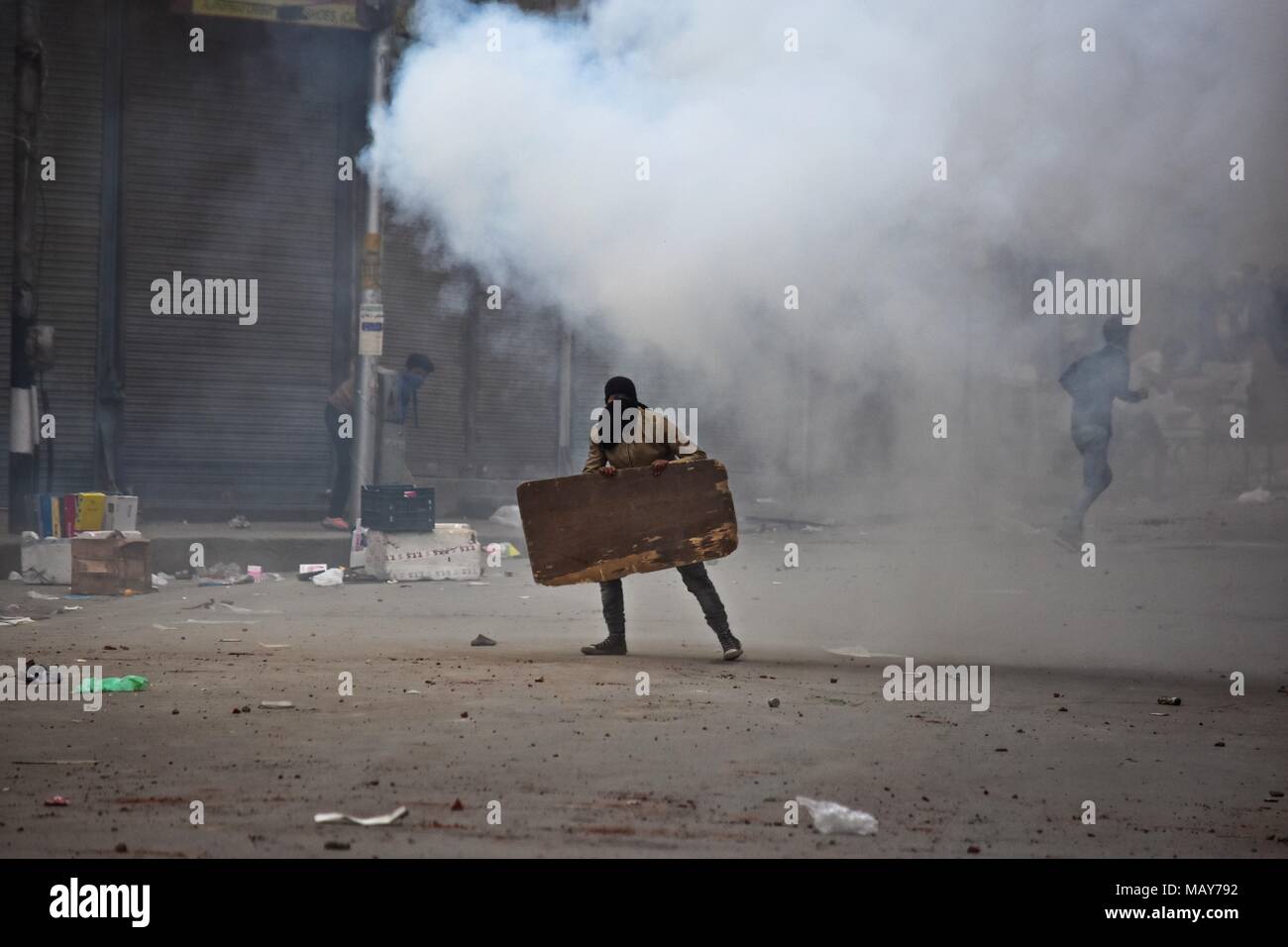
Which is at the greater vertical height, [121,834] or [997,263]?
[997,263]

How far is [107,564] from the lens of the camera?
36.0 ft

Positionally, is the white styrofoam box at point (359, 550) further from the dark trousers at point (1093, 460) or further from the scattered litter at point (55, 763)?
the scattered litter at point (55, 763)

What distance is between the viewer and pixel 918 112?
970 centimetres

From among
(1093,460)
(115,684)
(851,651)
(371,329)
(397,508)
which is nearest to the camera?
(115,684)

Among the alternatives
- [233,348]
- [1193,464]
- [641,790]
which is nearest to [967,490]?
[1193,464]

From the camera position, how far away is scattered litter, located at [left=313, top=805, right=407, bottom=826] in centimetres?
399

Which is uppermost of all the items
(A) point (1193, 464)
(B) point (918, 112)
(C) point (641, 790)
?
(B) point (918, 112)

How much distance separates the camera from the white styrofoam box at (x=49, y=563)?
448 inches

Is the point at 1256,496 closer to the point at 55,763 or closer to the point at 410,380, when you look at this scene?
the point at 410,380

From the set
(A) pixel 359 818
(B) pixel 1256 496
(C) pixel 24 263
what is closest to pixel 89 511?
(C) pixel 24 263

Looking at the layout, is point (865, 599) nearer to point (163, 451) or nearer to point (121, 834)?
point (121, 834)

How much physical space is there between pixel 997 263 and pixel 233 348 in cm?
882

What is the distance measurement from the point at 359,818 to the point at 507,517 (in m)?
12.2

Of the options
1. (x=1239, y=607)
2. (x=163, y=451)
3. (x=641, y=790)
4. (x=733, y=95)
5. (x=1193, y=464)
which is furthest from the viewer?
(x=1193, y=464)
